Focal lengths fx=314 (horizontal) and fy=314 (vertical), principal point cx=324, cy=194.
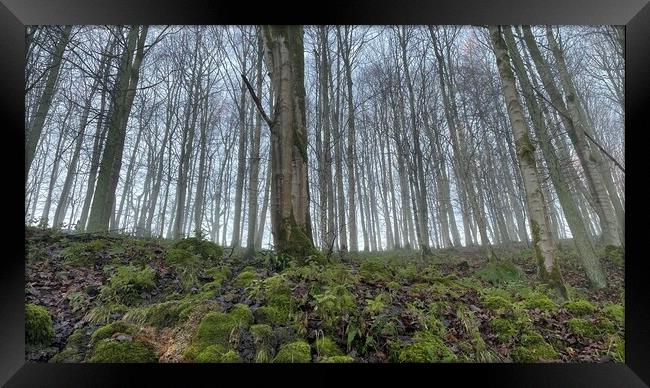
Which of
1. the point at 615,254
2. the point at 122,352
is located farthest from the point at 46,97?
the point at 615,254

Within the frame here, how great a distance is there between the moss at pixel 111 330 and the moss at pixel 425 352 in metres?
2.33

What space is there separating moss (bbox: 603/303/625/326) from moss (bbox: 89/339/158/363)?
4.11 m

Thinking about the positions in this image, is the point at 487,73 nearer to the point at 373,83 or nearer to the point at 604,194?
the point at 373,83

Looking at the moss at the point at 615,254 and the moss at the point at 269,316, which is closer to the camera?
the moss at the point at 269,316

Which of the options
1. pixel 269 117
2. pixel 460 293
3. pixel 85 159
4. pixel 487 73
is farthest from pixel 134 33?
pixel 460 293

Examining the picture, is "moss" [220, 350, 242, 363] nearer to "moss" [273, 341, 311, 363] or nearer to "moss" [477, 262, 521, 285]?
"moss" [273, 341, 311, 363]

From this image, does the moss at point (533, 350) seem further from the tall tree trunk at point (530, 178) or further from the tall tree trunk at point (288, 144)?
the tall tree trunk at point (288, 144)

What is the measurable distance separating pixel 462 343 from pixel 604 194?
2622 millimetres

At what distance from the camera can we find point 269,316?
2775 mm

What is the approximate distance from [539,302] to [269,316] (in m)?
2.59

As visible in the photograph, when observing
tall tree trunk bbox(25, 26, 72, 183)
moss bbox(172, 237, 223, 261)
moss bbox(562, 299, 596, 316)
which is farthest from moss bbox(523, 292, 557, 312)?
tall tree trunk bbox(25, 26, 72, 183)

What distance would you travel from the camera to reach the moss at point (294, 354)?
2.58m

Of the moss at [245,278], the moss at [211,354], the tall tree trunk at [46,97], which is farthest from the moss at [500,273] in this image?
the tall tree trunk at [46,97]

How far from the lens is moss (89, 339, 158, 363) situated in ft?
8.63
